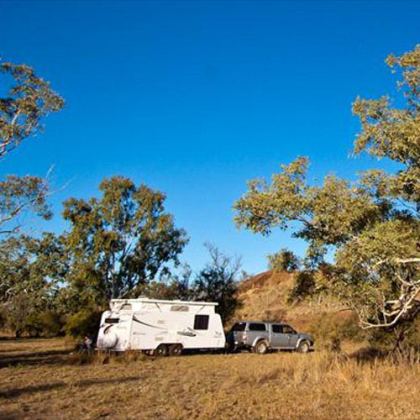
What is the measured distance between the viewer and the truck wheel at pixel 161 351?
23812mm

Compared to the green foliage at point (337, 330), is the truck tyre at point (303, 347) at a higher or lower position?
lower

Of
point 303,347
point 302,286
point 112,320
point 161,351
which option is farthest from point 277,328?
point 302,286

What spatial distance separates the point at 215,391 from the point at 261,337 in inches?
577

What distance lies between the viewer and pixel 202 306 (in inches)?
1011

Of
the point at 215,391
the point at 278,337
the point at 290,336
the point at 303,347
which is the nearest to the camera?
the point at 215,391

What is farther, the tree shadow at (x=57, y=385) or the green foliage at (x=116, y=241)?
the green foliage at (x=116, y=241)

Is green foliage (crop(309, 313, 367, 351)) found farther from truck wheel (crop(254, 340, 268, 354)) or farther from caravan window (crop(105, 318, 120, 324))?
caravan window (crop(105, 318, 120, 324))

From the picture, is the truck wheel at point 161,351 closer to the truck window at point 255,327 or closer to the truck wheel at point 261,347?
the truck window at point 255,327

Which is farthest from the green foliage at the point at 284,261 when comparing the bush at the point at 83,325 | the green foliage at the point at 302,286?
the bush at the point at 83,325

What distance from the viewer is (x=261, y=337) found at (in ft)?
87.0

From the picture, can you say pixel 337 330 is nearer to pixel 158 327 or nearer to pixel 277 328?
pixel 277 328

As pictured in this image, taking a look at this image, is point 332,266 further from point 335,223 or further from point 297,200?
point 297,200

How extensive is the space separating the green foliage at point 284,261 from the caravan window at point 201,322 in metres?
11.8

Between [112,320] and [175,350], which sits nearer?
[112,320]
